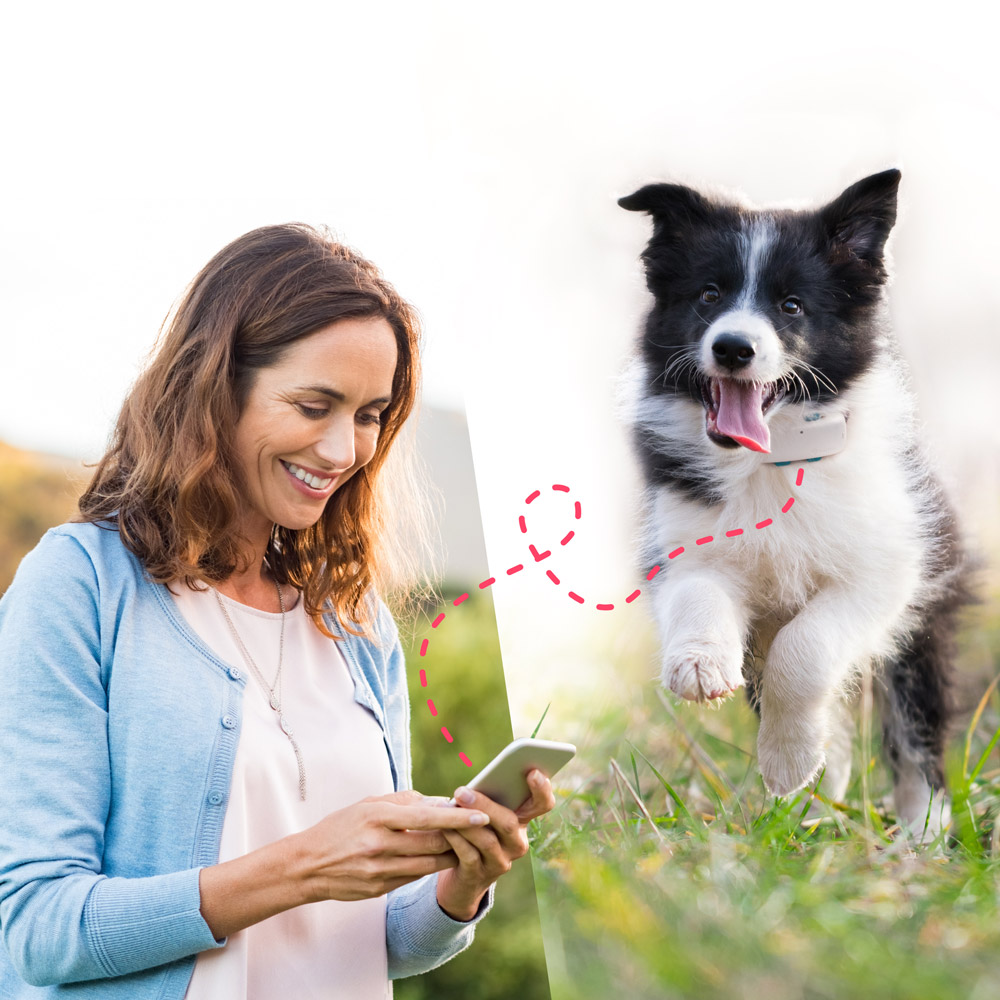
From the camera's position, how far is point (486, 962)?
7.84 ft

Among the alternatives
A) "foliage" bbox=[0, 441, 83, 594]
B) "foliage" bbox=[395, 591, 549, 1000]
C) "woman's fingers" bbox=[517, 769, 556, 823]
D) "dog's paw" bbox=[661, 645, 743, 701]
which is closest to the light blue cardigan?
"woman's fingers" bbox=[517, 769, 556, 823]

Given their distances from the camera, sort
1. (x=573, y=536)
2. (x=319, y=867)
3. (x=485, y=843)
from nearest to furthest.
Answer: (x=319, y=867), (x=485, y=843), (x=573, y=536)

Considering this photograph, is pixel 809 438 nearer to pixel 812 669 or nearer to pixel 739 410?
pixel 739 410

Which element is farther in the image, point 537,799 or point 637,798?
point 637,798

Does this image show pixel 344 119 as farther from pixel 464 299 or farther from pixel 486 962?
pixel 486 962

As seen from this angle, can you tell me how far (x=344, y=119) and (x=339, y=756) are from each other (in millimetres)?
1730

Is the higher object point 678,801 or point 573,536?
point 573,536

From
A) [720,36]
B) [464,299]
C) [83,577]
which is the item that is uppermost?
[720,36]

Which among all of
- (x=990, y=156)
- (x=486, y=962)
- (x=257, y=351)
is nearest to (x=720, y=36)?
(x=990, y=156)

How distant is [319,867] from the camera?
2.91 ft

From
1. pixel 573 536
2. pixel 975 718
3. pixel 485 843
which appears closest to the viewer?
pixel 485 843

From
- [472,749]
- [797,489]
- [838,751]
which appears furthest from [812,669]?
[472,749]

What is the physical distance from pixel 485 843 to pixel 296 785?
0.23 meters

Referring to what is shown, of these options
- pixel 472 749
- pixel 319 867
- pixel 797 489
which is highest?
pixel 797 489
